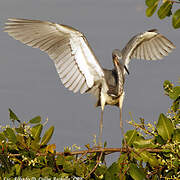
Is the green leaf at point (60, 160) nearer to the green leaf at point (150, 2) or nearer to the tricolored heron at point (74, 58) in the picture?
the tricolored heron at point (74, 58)

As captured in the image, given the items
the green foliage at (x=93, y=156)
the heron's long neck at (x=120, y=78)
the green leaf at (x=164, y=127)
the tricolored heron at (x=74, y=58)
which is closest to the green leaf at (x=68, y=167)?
the green foliage at (x=93, y=156)

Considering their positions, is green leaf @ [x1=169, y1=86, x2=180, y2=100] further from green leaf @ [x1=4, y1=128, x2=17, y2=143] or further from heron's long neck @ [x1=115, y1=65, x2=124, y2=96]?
green leaf @ [x1=4, y1=128, x2=17, y2=143]

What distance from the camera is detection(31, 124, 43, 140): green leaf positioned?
205 centimetres

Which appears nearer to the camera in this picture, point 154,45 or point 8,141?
point 8,141

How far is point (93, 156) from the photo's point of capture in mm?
1984

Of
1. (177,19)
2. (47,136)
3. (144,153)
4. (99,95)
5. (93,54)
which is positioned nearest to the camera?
(177,19)

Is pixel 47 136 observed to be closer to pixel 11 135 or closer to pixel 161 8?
pixel 11 135

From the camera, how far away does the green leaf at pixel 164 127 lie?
1.91 meters

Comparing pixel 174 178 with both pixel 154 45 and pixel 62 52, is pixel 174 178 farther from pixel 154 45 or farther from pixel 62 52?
pixel 154 45

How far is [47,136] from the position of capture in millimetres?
2047

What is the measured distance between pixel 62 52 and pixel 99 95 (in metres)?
0.48

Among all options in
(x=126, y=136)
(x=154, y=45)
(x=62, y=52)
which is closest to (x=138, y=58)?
(x=154, y=45)

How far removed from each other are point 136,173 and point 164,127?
33 cm

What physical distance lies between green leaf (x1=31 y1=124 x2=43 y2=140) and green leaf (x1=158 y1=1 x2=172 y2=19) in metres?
1.08
